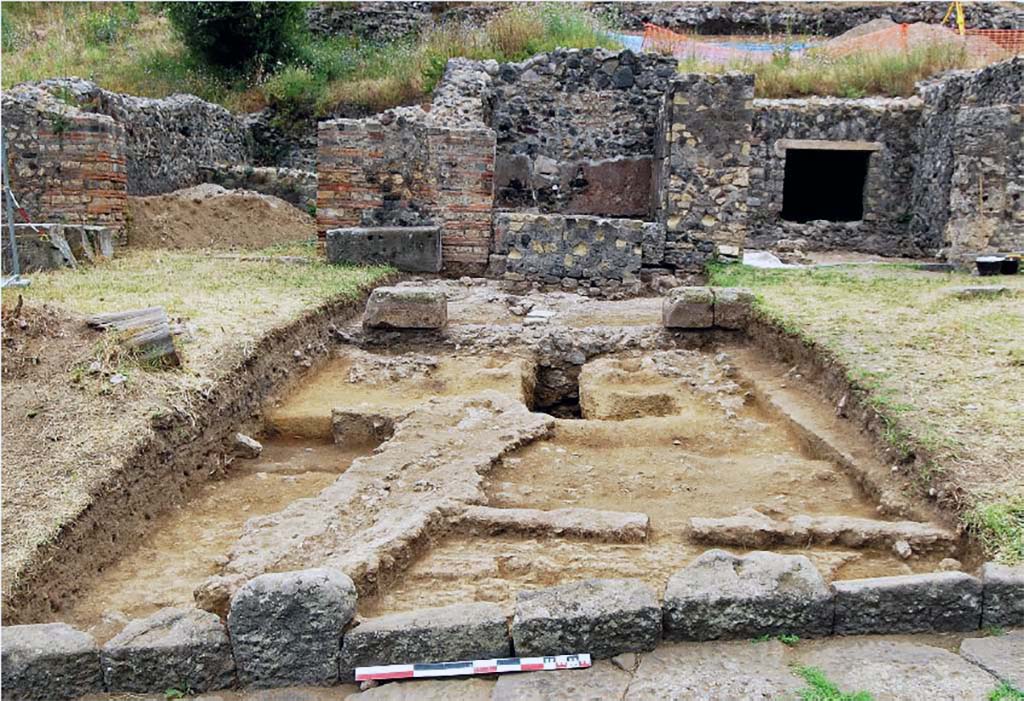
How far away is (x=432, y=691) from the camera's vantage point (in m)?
2.70

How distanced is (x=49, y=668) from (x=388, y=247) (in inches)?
304

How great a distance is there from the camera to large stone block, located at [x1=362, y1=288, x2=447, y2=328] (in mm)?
7355

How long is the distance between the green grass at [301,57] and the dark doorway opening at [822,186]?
4.32 m

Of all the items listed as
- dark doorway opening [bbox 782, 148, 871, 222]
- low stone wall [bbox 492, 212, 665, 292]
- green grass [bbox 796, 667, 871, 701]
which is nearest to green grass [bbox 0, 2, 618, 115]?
dark doorway opening [bbox 782, 148, 871, 222]

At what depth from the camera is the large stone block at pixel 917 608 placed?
293 cm

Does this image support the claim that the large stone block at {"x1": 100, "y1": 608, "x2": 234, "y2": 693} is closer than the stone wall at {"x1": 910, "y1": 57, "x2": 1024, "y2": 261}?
Yes

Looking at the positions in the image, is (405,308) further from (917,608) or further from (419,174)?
(917,608)

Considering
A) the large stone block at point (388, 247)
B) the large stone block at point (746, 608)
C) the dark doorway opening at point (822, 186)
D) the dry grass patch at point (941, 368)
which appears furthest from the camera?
the dark doorway opening at point (822, 186)

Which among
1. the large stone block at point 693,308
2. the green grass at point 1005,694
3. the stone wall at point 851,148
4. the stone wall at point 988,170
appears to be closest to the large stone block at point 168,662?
the green grass at point 1005,694

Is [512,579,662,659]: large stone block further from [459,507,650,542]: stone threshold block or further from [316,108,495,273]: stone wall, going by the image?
[316,108,495,273]: stone wall

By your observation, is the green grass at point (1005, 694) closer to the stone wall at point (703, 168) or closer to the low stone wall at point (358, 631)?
the low stone wall at point (358, 631)

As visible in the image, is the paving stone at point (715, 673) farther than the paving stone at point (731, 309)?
No

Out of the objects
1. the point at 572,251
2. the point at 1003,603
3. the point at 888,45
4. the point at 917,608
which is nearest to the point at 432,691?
the point at 917,608

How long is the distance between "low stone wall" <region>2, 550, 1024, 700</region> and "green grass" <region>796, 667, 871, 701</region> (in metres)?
0.25
